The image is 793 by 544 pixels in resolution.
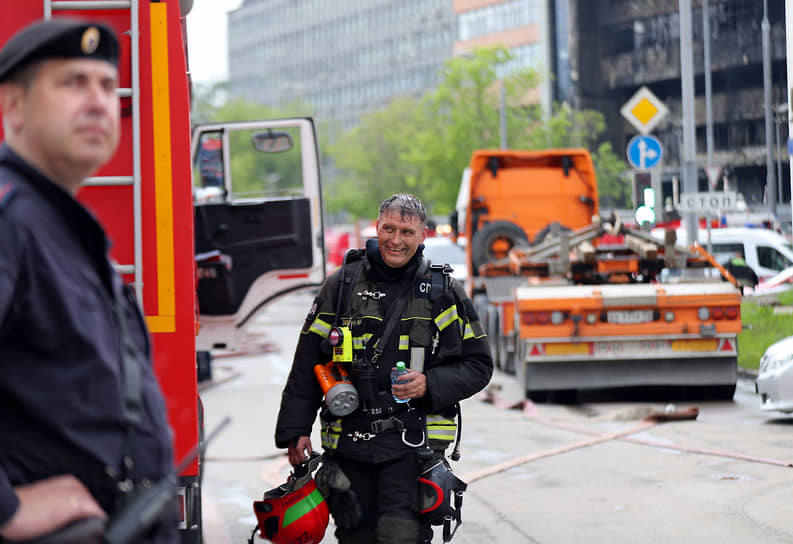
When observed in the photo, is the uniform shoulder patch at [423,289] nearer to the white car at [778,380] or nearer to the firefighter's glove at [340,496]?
the firefighter's glove at [340,496]

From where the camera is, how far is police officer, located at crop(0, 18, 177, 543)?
2303 mm

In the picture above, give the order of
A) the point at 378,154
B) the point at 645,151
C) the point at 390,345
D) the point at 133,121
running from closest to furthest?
the point at 133,121, the point at 390,345, the point at 645,151, the point at 378,154

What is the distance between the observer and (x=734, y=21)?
27.4 m

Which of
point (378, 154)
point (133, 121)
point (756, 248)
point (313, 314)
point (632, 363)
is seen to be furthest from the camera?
point (378, 154)

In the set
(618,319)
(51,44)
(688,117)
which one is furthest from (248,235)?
(688,117)

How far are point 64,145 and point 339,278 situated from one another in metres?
2.49

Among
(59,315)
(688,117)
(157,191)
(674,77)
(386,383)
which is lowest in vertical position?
(386,383)

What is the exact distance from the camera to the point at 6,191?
234cm

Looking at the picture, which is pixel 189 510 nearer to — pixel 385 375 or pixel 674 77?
pixel 385 375

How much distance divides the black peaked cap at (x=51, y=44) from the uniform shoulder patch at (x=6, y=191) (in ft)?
0.63

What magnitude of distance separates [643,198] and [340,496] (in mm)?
11067

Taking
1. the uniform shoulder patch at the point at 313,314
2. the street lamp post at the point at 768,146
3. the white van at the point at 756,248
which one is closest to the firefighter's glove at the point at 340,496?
the uniform shoulder patch at the point at 313,314

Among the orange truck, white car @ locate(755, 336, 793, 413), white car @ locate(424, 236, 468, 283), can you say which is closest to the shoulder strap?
white car @ locate(755, 336, 793, 413)

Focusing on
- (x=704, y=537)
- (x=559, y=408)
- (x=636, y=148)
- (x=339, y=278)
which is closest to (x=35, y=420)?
(x=339, y=278)
